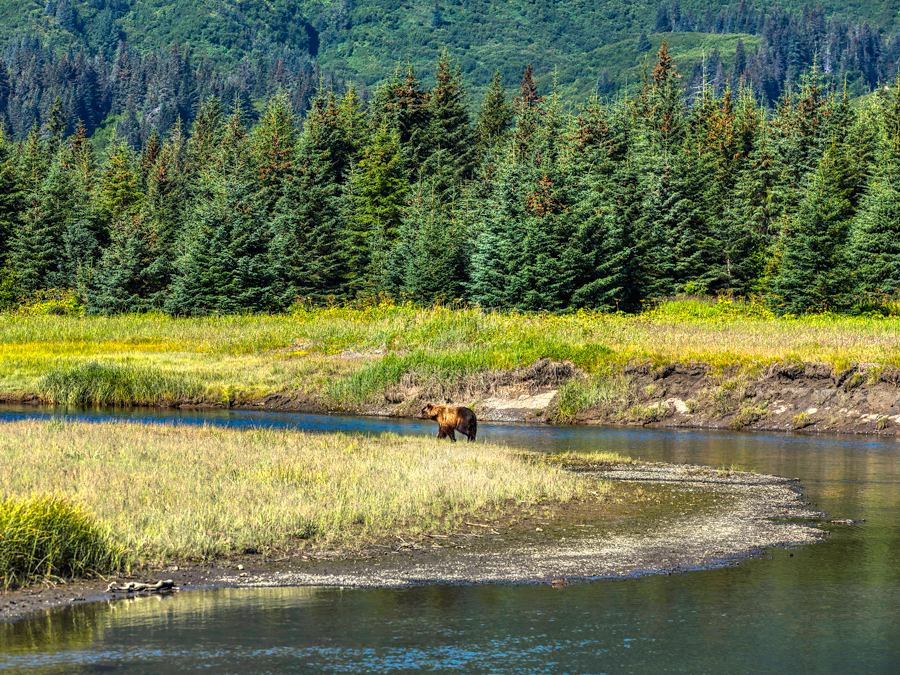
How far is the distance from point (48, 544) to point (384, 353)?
27.4m

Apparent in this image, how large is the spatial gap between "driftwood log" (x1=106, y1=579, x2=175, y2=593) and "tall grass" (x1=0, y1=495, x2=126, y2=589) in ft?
1.58

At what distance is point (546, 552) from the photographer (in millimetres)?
13125

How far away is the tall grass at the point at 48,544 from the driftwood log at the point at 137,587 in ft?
1.58

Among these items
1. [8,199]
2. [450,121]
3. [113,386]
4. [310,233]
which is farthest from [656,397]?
[8,199]

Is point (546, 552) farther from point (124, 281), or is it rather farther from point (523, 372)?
point (124, 281)

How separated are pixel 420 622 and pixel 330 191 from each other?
77135 mm

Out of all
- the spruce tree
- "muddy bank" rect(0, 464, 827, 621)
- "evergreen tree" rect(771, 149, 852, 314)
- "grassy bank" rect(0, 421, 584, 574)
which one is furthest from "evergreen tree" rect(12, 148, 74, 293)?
"muddy bank" rect(0, 464, 827, 621)

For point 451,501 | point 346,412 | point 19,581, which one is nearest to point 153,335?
point 346,412

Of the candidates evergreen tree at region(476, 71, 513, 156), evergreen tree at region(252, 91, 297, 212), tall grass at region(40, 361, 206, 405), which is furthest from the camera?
evergreen tree at region(476, 71, 513, 156)

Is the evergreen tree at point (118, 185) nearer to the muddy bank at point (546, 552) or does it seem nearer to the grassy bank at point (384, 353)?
the grassy bank at point (384, 353)

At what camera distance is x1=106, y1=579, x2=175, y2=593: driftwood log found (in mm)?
10820

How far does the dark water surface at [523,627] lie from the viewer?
8758 mm

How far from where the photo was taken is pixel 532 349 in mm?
35406

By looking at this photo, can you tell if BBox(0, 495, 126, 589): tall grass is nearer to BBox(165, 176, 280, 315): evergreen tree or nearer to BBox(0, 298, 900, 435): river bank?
BBox(0, 298, 900, 435): river bank
